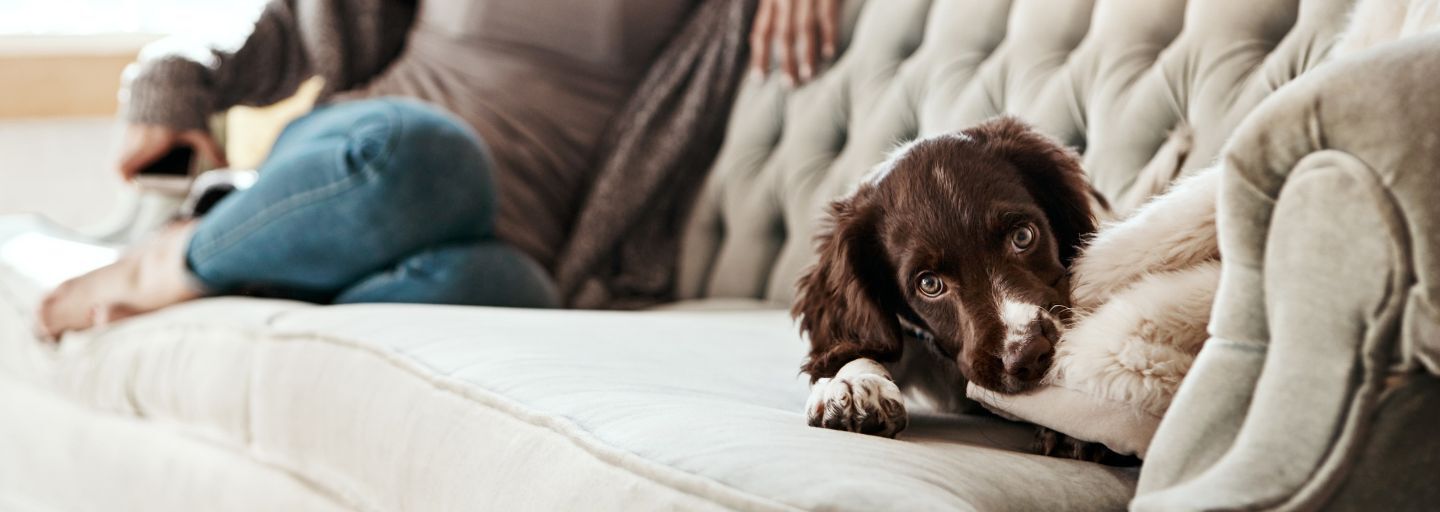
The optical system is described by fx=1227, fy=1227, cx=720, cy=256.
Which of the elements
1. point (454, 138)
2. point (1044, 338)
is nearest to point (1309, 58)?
point (1044, 338)

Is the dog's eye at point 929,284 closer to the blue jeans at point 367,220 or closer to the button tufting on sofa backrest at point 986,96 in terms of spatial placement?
the button tufting on sofa backrest at point 986,96

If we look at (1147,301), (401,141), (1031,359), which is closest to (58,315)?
(401,141)

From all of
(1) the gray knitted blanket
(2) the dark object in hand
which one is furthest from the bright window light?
(1) the gray knitted blanket

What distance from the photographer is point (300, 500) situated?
1666mm

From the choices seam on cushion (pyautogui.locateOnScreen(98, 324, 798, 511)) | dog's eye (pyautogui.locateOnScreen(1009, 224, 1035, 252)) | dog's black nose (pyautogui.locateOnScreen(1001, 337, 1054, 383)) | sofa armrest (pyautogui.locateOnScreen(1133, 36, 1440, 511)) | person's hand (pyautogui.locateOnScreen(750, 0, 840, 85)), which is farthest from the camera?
person's hand (pyautogui.locateOnScreen(750, 0, 840, 85))

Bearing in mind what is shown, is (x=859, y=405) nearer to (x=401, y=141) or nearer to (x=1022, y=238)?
(x=1022, y=238)

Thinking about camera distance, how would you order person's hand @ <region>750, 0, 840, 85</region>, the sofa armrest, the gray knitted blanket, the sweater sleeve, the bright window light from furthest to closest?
the bright window light < the sweater sleeve < the gray knitted blanket < person's hand @ <region>750, 0, 840, 85</region> < the sofa armrest

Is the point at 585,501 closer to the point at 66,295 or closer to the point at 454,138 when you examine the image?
the point at 454,138

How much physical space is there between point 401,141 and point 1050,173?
1.11 meters

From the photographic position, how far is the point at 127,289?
2152 millimetres

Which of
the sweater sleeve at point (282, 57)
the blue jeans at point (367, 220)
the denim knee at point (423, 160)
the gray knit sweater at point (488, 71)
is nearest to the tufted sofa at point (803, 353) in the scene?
the blue jeans at point (367, 220)

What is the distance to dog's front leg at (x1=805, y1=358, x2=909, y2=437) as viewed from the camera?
109cm

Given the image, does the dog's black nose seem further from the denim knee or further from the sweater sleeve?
the sweater sleeve

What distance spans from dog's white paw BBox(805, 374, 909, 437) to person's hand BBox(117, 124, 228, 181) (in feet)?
7.12
